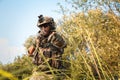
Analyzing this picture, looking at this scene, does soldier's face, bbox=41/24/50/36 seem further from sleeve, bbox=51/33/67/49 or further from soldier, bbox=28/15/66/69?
sleeve, bbox=51/33/67/49

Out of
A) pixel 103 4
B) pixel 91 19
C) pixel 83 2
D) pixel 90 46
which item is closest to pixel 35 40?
pixel 90 46

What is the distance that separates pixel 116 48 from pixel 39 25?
5.59 metres

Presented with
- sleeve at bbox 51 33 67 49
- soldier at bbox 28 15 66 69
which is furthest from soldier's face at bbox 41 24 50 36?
sleeve at bbox 51 33 67 49

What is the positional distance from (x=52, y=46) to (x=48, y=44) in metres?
0.10

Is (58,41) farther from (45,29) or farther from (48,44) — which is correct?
(45,29)

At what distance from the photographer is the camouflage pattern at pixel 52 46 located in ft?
24.6

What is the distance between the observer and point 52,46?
763 cm

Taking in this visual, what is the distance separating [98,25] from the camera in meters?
14.7

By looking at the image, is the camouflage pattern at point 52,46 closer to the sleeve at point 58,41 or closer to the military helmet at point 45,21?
the sleeve at point 58,41

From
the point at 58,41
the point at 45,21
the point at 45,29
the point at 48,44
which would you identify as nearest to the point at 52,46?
the point at 48,44

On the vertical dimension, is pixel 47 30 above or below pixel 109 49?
above

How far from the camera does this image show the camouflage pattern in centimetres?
749

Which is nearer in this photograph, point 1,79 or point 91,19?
point 1,79

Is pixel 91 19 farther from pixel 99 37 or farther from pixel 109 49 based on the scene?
pixel 109 49
